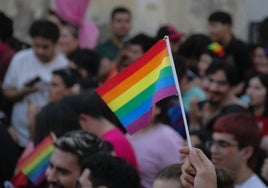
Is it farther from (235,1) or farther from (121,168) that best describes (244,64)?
(121,168)

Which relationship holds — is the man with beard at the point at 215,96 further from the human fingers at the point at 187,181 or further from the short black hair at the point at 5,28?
the human fingers at the point at 187,181

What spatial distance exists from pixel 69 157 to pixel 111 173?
2.08ft

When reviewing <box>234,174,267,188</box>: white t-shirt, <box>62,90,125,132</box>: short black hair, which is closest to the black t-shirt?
<box>62,90,125,132</box>: short black hair

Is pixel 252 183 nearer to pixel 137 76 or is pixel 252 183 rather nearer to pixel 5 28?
pixel 137 76

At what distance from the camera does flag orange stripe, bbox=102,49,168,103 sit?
5.00 m

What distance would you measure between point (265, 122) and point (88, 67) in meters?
2.30

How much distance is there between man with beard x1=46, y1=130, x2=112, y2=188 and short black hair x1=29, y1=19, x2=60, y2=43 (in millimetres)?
3482

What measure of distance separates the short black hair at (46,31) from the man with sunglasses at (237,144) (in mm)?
3352

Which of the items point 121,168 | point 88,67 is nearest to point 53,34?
point 88,67

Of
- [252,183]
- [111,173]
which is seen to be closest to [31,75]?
[252,183]

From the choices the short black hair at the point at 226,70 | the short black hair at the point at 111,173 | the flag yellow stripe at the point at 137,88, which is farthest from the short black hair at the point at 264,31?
the flag yellow stripe at the point at 137,88

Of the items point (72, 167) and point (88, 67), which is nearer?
point (72, 167)

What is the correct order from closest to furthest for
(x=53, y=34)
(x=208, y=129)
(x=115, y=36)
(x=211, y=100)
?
(x=208, y=129), (x=211, y=100), (x=53, y=34), (x=115, y=36)

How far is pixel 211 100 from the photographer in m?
8.79
